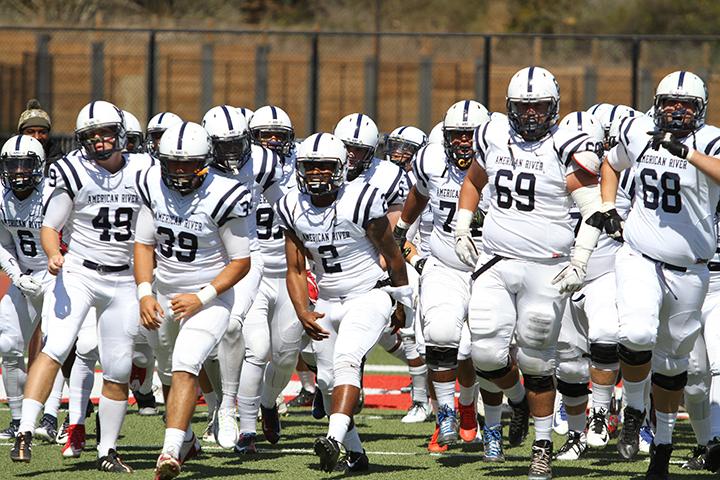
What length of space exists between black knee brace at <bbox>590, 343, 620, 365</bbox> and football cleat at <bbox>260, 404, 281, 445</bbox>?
191cm

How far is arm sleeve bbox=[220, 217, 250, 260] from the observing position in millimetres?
6512

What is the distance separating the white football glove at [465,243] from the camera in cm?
691

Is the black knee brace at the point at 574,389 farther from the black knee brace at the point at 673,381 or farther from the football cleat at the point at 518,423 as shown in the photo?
the black knee brace at the point at 673,381

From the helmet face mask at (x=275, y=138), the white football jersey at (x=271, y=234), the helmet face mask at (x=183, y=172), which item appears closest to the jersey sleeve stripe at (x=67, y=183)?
the helmet face mask at (x=183, y=172)

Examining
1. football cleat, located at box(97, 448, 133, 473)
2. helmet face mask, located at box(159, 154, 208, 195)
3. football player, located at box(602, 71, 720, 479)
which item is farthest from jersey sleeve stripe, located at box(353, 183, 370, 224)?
football cleat, located at box(97, 448, 133, 473)

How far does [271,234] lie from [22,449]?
221 centimetres

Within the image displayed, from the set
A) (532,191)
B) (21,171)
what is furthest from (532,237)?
(21,171)

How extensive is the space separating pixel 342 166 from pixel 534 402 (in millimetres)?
1559

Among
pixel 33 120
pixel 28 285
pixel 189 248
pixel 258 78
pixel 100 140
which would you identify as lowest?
pixel 28 285

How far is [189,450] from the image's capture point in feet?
23.1

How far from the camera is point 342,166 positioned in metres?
6.87

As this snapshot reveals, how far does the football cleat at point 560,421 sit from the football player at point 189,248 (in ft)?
8.72

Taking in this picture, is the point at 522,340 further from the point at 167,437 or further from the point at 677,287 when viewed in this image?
the point at 167,437

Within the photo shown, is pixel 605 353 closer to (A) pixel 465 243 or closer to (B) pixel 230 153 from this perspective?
Answer: (A) pixel 465 243
